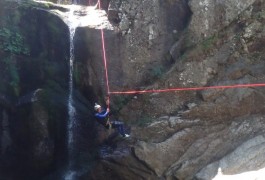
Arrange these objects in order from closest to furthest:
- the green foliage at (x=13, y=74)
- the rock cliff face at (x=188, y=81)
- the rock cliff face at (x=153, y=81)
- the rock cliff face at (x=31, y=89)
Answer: the rock cliff face at (x=188, y=81) → the rock cliff face at (x=153, y=81) → the rock cliff face at (x=31, y=89) → the green foliage at (x=13, y=74)

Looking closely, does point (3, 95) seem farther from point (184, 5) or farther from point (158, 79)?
point (184, 5)

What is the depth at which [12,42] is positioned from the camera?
1303cm

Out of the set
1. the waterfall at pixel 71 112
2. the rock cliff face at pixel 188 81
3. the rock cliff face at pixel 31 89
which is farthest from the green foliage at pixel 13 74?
the rock cliff face at pixel 188 81

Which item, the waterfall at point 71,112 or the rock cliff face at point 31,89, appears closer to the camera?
the rock cliff face at point 31,89

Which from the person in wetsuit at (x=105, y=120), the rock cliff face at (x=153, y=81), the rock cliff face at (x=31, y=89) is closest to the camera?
the person in wetsuit at (x=105, y=120)

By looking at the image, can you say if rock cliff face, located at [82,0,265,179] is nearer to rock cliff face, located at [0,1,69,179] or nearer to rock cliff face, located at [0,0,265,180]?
rock cliff face, located at [0,0,265,180]

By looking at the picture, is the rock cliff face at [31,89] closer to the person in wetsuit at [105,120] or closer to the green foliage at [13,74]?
the green foliage at [13,74]

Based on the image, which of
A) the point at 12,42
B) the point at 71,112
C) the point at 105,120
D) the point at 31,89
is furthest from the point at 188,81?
the point at 12,42

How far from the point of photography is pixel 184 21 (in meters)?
13.0

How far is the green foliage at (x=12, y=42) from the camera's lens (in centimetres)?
1295

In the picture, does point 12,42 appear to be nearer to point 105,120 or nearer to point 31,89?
point 31,89

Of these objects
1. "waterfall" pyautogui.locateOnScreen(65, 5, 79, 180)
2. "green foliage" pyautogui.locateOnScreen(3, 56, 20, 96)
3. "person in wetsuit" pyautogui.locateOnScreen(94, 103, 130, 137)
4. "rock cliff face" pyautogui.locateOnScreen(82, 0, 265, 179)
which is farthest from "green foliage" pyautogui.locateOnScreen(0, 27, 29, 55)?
"person in wetsuit" pyautogui.locateOnScreen(94, 103, 130, 137)

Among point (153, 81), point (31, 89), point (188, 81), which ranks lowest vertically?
point (31, 89)

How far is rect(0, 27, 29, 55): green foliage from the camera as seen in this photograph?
12.9 metres
